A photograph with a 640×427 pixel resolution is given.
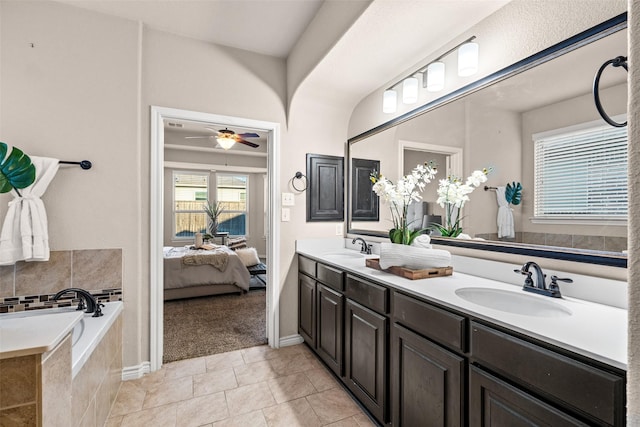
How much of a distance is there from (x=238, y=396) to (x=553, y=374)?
1877 millimetres

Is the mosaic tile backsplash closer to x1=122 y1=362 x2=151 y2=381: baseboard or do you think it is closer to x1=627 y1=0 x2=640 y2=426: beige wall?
x1=122 y1=362 x2=151 y2=381: baseboard

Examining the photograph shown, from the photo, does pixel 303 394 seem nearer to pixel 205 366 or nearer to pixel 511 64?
pixel 205 366

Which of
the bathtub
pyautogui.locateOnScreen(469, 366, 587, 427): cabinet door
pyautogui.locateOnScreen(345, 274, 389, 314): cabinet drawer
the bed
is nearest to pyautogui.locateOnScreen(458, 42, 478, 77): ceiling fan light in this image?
pyautogui.locateOnScreen(345, 274, 389, 314): cabinet drawer

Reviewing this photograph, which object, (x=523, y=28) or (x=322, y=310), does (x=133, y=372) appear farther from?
(x=523, y=28)

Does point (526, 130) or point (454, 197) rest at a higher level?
point (526, 130)

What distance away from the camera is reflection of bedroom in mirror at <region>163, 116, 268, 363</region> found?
3.06m

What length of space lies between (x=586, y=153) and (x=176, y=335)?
343cm

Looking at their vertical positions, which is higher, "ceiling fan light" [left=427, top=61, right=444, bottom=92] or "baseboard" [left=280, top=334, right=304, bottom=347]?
"ceiling fan light" [left=427, top=61, right=444, bottom=92]

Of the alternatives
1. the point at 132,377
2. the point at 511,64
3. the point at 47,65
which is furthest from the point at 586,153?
the point at 47,65

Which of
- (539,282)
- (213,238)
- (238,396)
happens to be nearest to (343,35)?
(539,282)

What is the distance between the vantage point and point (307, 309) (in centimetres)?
267

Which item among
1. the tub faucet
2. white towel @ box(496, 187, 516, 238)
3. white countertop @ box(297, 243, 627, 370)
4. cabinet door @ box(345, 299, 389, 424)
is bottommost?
cabinet door @ box(345, 299, 389, 424)

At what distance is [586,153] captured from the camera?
1303 millimetres

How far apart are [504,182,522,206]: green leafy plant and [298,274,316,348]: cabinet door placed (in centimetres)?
154
